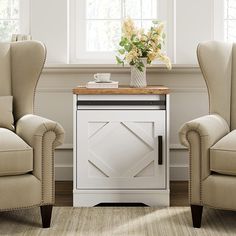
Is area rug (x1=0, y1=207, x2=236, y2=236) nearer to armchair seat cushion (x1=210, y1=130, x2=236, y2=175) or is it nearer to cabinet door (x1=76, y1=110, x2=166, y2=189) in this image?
cabinet door (x1=76, y1=110, x2=166, y2=189)

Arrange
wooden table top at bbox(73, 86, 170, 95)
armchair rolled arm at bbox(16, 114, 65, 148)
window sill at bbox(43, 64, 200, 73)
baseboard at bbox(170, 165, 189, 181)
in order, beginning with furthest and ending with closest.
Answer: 1. baseboard at bbox(170, 165, 189, 181)
2. window sill at bbox(43, 64, 200, 73)
3. wooden table top at bbox(73, 86, 170, 95)
4. armchair rolled arm at bbox(16, 114, 65, 148)

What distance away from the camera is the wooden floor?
3.97 m

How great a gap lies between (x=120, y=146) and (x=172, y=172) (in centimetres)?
91

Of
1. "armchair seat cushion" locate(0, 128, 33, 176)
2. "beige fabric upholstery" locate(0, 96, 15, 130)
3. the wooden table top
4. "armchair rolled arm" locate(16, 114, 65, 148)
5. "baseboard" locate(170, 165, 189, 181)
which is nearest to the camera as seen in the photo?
"armchair seat cushion" locate(0, 128, 33, 176)

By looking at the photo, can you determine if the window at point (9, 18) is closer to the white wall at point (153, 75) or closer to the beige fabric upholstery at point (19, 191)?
the white wall at point (153, 75)

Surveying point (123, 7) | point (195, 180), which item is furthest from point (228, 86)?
point (123, 7)

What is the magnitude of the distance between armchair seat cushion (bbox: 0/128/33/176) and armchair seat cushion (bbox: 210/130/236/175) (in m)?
1.02

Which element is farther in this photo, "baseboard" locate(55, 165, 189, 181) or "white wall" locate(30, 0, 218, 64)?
"baseboard" locate(55, 165, 189, 181)

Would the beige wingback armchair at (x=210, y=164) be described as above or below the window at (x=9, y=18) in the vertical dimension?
below

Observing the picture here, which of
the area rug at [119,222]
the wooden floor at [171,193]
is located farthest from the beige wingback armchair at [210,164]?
the wooden floor at [171,193]

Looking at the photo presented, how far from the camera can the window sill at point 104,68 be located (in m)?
4.50

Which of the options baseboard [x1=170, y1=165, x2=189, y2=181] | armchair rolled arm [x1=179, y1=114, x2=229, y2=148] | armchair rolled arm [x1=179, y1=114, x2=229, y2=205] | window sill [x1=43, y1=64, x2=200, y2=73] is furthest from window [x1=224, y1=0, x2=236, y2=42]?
armchair rolled arm [x1=179, y1=114, x2=229, y2=205]

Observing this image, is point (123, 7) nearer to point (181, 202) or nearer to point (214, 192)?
point (181, 202)

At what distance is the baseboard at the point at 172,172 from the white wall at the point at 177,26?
816 millimetres
